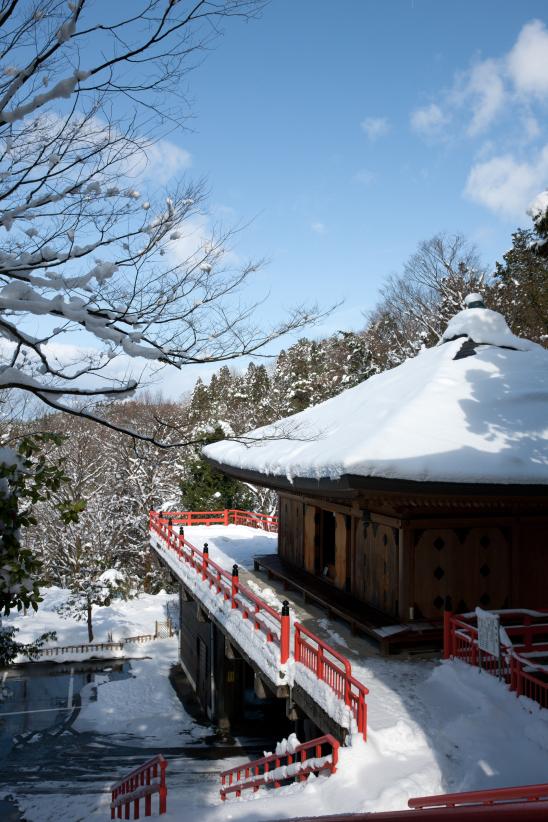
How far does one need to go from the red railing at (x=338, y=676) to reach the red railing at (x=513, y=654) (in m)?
1.81

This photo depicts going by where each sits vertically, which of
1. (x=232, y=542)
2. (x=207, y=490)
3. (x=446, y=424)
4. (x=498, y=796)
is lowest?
(x=232, y=542)

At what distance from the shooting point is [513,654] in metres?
7.97

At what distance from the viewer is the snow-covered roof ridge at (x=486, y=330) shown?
14414 millimetres

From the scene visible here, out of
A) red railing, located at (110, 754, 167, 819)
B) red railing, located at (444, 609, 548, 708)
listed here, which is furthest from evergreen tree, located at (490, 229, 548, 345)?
red railing, located at (110, 754, 167, 819)

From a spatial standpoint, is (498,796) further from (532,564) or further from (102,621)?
(102,621)

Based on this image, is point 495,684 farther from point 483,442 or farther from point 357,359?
point 357,359

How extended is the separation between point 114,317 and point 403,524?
22.7ft

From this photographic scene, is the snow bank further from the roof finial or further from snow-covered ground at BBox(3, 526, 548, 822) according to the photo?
the roof finial

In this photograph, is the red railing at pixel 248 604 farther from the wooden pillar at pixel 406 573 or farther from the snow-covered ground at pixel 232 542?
the wooden pillar at pixel 406 573

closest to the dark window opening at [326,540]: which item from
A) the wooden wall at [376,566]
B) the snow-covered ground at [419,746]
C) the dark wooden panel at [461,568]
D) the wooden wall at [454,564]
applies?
the wooden wall at [376,566]

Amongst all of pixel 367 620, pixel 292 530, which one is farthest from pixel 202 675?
pixel 367 620

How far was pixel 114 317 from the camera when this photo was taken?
639 cm

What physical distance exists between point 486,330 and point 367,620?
7.36 metres

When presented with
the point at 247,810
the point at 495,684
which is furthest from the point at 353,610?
the point at 247,810
